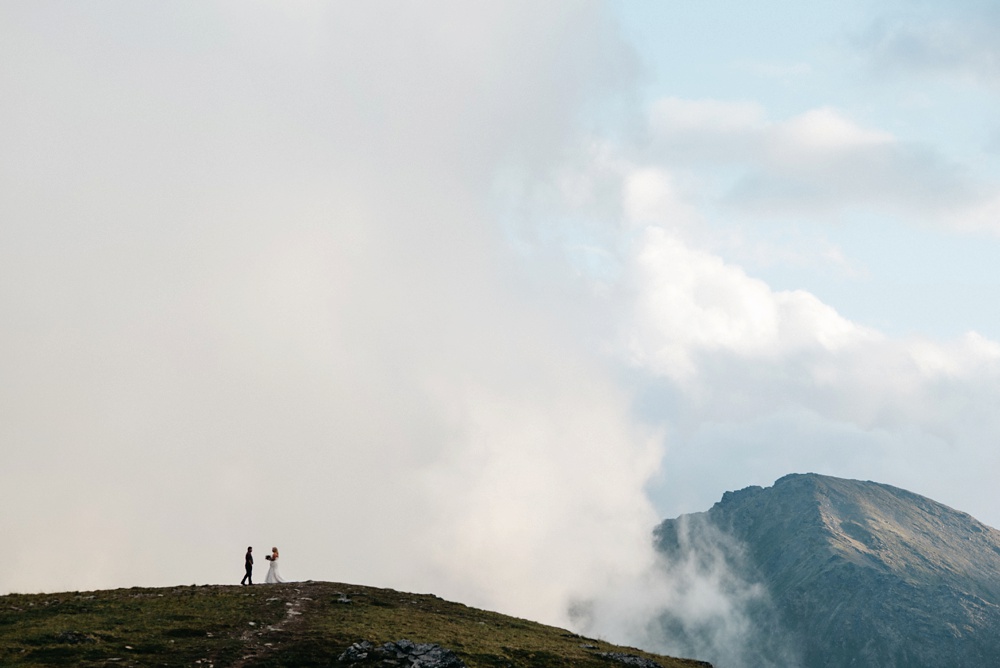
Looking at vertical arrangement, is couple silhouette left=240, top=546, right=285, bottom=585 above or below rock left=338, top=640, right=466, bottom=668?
above

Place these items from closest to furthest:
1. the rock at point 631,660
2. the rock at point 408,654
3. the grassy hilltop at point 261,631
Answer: the grassy hilltop at point 261,631 → the rock at point 408,654 → the rock at point 631,660

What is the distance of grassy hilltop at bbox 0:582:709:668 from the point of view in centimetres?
5728

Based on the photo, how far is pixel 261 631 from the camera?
209ft

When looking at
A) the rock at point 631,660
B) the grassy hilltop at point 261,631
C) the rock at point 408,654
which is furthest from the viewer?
the rock at point 631,660

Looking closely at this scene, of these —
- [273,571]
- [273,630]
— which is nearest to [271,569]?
[273,571]

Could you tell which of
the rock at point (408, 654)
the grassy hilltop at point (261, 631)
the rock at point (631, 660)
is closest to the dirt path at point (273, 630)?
the grassy hilltop at point (261, 631)

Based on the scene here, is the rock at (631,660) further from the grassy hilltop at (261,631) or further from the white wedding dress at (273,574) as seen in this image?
the white wedding dress at (273,574)

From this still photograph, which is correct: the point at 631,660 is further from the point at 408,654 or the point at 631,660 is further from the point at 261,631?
the point at 261,631

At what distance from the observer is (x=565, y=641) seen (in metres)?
80.8

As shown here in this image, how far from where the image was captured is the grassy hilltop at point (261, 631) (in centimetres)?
5728

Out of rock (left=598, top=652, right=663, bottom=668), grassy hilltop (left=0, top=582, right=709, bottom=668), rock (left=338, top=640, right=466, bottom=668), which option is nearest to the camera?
grassy hilltop (left=0, top=582, right=709, bottom=668)

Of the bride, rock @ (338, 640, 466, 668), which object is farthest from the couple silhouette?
rock @ (338, 640, 466, 668)

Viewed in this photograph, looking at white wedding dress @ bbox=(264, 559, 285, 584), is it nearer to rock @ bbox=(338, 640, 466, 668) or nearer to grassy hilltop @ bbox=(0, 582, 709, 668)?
grassy hilltop @ bbox=(0, 582, 709, 668)

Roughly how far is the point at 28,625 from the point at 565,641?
44.4 m
